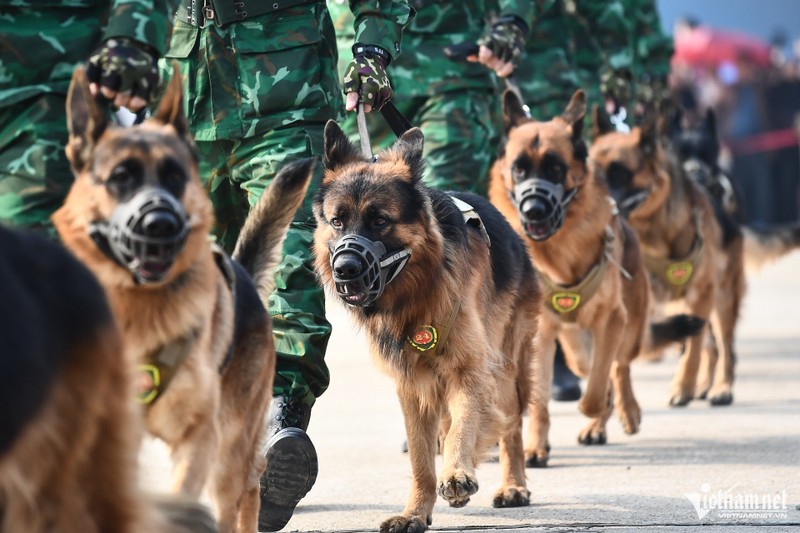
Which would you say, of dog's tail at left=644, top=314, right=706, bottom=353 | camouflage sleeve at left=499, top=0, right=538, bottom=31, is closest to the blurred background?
dog's tail at left=644, top=314, right=706, bottom=353

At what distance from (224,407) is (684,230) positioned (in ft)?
19.1

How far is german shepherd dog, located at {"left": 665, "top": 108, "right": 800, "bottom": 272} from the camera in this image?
35.3 ft

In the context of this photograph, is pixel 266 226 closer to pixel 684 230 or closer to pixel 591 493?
pixel 591 493

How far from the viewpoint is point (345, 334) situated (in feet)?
45.3

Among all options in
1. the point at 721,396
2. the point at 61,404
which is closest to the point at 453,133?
the point at 721,396

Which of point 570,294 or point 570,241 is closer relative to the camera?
point 570,294

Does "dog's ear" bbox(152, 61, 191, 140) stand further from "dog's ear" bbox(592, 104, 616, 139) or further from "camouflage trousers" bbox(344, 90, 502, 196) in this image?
"dog's ear" bbox(592, 104, 616, 139)

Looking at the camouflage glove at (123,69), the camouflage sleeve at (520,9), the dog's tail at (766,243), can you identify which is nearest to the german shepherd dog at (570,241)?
the camouflage sleeve at (520,9)

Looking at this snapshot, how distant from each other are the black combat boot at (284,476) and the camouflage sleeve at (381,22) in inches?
62.8

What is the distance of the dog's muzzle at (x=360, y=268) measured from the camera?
475 cm

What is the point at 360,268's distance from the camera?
15.6 ft

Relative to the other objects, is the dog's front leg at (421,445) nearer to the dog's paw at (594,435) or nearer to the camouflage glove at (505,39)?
the dog's paw at (594,435)

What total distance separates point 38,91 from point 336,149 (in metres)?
1.29

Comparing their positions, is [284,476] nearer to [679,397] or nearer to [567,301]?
[567,301]
